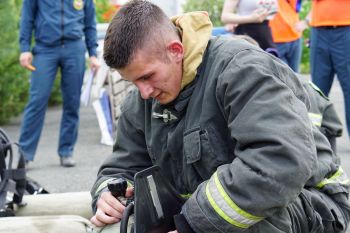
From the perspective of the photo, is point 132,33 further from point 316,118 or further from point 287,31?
point 287,31

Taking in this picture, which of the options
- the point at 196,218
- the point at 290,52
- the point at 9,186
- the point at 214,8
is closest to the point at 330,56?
the point at 290,52

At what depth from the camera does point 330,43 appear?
5.96 metres

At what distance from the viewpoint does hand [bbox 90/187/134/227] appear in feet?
8.34

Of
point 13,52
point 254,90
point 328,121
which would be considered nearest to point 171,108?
point 254,90

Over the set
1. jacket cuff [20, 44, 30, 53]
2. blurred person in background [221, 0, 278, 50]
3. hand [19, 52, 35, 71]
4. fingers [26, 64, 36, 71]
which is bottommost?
fingers [26, 64, 36, 71]

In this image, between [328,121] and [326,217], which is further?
[328,121]

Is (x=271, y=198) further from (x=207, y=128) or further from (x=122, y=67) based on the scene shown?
(x=122, y=67)

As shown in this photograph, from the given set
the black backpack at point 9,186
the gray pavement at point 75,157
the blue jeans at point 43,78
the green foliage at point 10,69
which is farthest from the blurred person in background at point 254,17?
the green foliage at point 10,69

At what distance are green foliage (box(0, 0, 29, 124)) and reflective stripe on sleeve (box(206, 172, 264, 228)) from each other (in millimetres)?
6268

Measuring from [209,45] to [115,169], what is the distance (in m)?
0.67

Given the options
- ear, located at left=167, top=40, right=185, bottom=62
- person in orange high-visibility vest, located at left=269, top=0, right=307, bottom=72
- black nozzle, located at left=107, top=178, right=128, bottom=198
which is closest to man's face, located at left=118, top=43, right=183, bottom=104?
ear, located at left=167, top=40, right=185, bottom=62

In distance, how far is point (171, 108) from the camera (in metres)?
2.48

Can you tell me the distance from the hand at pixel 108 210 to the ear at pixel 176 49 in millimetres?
573

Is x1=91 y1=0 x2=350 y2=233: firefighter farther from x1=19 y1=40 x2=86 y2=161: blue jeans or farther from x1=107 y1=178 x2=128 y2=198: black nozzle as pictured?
x1=19 y1=40 x2=86 y2=161: blue jeans
